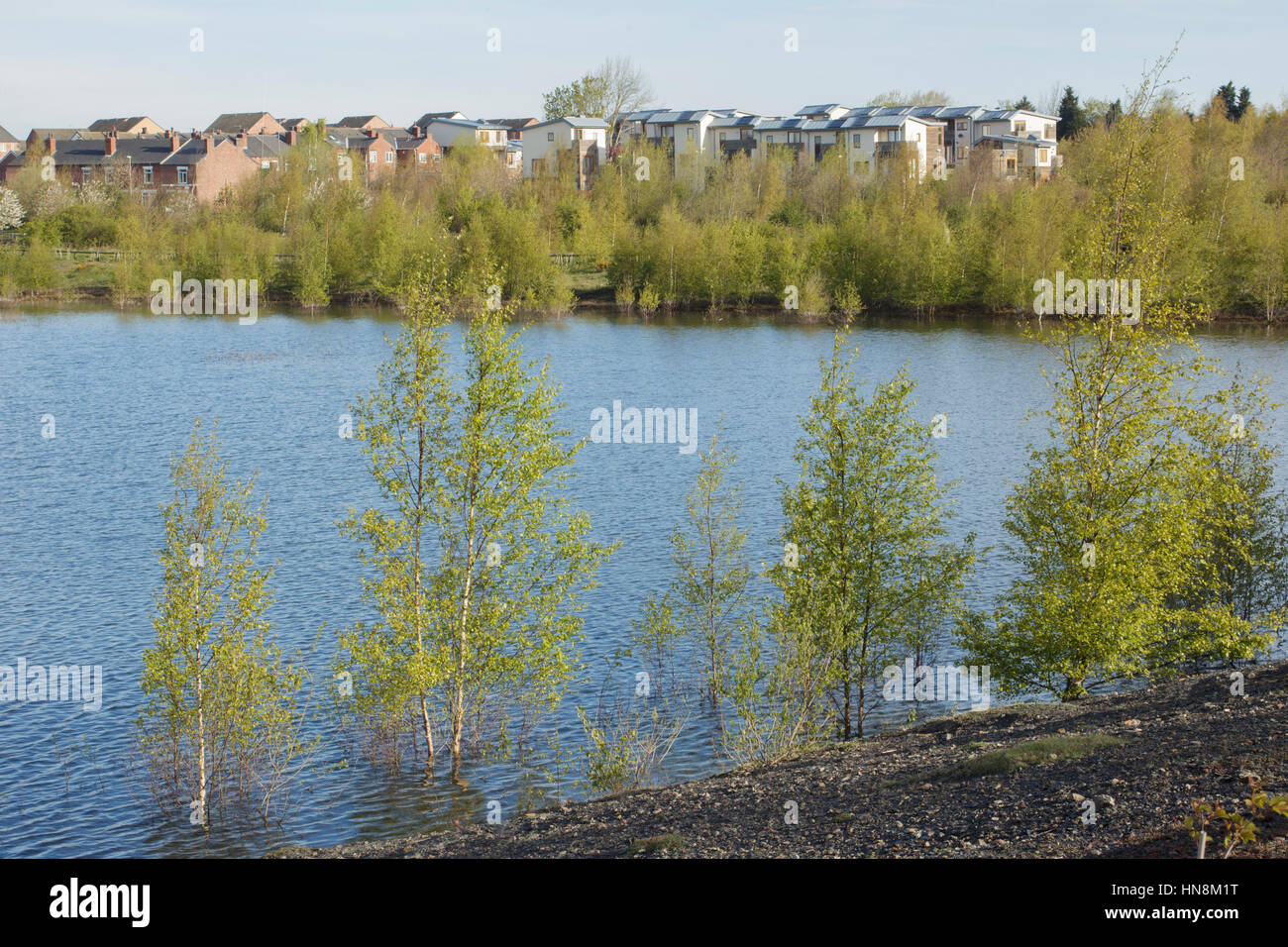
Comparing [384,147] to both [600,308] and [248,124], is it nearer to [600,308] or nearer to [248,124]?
[248,124]

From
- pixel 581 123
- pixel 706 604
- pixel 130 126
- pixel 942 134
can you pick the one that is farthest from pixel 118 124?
pixel 706 604

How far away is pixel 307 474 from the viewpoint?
48.1 meters

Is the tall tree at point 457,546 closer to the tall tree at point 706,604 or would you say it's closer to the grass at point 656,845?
the tall tree at point 706,604

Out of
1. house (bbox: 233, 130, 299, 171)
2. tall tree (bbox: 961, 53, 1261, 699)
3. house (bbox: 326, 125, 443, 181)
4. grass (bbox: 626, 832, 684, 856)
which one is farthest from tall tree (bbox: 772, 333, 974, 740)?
house (bbox: 233, 130, 299, 171)

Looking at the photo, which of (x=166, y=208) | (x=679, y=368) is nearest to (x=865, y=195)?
(x=679, y=368)

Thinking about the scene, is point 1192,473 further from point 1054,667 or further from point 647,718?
point 647,718

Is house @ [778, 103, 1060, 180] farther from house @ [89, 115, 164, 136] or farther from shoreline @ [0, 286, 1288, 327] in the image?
house @ [89, 115, 164, 136]

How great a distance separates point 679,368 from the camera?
7619 cm

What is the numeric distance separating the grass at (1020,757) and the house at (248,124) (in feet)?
626

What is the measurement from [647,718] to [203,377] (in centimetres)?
5303

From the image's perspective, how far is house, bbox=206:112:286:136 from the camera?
18812 centimetres

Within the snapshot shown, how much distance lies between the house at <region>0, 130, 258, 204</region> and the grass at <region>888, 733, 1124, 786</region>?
471 feet

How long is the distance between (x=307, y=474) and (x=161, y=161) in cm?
11958
